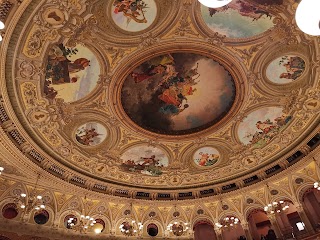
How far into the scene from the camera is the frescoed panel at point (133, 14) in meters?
10.0

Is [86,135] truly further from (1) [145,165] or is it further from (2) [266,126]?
(2) [266,126]

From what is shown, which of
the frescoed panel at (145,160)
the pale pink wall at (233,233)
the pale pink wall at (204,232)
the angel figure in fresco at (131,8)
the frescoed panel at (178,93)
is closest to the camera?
the angel figure in fresco at (131,8)

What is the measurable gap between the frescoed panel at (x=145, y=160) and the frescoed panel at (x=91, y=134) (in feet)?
6.70

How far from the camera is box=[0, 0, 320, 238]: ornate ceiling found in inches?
407

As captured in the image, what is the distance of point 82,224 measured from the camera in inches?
619

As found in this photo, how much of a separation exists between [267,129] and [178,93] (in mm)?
6158

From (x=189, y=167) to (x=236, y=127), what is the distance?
4.29 metres

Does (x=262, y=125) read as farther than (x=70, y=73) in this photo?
Yes

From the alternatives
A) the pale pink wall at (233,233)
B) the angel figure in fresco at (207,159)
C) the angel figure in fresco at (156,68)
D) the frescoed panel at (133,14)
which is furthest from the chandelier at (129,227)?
the frescoed panel at (133,14)

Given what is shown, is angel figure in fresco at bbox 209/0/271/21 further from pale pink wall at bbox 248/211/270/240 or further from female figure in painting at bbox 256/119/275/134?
pale pink wall at bbox 248/211/270/240

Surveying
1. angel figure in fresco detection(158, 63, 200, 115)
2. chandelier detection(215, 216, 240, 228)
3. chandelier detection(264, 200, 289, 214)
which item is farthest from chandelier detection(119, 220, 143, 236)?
chandelier detection(264, 200, 289, 214)

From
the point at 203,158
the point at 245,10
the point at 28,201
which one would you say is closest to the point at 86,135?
the point at 28,201

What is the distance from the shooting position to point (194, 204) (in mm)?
18516

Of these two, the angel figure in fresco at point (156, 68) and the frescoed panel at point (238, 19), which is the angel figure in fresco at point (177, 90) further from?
the frescoed panel at point (238, 19)
